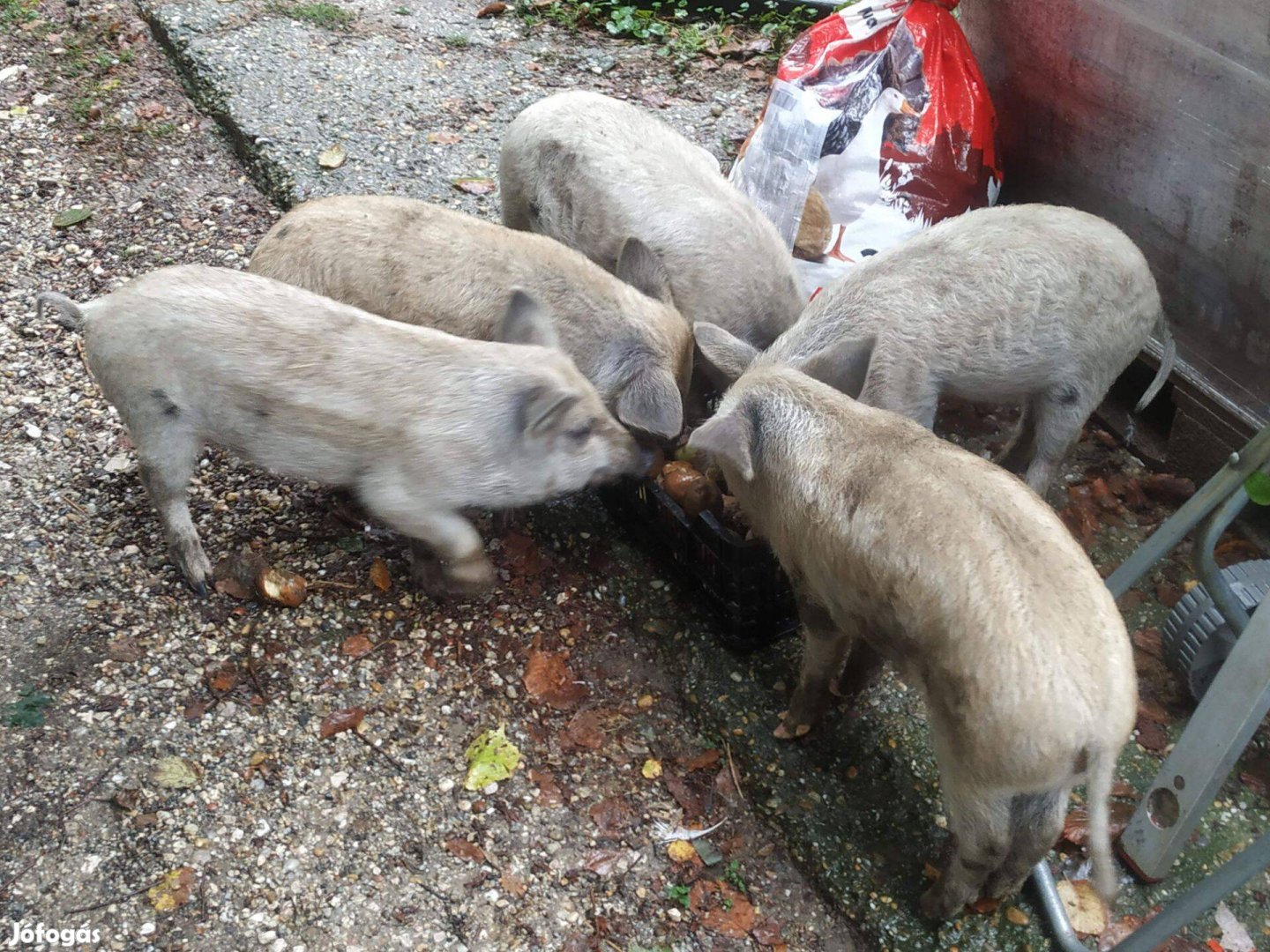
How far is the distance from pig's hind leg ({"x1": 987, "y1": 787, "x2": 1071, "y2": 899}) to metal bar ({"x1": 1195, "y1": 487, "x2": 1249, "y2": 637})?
681 millimetres

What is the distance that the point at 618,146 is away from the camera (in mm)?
4555

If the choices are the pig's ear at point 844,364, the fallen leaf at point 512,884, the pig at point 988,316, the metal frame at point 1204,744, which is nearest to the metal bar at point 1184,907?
the metal frame at point 1204,744

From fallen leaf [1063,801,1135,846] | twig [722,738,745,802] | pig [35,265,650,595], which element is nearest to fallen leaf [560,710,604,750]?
twig [722,738,745,802]

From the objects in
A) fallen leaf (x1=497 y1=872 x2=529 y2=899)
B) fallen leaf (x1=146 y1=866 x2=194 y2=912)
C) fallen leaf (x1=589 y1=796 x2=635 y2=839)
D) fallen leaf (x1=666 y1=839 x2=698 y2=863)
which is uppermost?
fallen leaf (x1=666 y1=839 x2=698 y2=863)

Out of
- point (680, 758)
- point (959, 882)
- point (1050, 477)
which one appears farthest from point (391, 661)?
point (1050, 477)

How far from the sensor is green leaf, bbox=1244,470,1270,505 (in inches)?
104

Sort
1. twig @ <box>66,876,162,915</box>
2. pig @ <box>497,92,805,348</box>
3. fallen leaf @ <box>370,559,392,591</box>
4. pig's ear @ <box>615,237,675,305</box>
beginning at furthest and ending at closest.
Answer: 1. pig @ <box>497,92,805,348</box>
2. pig's ear @ <box>615,237,675,305</box>
3. fallen leaf @ <box>370,559,392,591</box>
4. twig @ <box>66,876,162,915</box>

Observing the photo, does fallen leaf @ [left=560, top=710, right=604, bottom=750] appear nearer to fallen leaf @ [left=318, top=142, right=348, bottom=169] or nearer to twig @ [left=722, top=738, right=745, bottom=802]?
twig @ [left=722, top=738, right=745, bottom=802]

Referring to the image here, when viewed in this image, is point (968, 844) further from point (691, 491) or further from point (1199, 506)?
point (691, 491)

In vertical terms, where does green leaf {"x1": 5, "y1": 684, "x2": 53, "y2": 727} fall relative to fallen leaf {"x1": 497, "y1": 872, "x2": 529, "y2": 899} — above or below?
below

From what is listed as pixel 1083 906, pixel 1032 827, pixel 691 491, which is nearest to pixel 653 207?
pixel 691 491

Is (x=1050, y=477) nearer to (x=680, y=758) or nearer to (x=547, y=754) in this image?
(x=680, y=758)

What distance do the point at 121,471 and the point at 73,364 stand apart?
2.70 ft

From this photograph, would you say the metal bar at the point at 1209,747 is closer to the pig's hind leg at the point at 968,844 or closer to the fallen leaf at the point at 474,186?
the pig's hind leg at the point at 968,844
